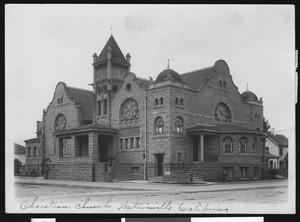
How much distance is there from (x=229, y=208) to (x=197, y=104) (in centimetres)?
1944

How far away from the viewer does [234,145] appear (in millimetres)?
36562

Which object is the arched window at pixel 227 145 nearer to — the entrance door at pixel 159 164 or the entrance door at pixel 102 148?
the entrance door at pixel 159 164

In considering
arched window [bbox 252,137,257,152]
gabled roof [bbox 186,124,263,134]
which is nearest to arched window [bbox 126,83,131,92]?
gabled roof [bbox 186,124,263,134]

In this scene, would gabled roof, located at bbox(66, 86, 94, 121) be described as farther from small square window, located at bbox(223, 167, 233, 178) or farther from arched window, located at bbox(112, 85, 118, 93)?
small square window, located at bbox(223, 167, 233, 178)

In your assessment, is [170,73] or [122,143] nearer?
[170,73]

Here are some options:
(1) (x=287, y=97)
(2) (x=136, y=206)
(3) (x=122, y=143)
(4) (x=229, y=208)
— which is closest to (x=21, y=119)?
(2) (x=136, y=206)

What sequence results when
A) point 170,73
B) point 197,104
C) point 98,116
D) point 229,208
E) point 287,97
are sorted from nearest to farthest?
point 229,208
point 287,97
point 170,73
point 197,104
point 98,116

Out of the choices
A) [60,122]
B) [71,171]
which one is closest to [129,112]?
[71,171]

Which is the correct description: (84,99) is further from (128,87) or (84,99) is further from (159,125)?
(159,125)

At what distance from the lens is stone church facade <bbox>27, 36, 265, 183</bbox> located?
35344 mm

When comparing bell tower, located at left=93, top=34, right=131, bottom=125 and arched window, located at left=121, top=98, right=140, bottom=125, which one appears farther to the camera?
bell tower, located at left=93, top=34, right=131, bottom=125

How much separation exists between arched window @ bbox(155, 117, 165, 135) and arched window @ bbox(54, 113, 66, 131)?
1250cm

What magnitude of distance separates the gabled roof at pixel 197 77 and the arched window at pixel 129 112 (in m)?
4.98

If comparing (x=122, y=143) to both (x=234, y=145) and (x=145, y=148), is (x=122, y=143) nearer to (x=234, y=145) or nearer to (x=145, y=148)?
(x=145, y=148)
